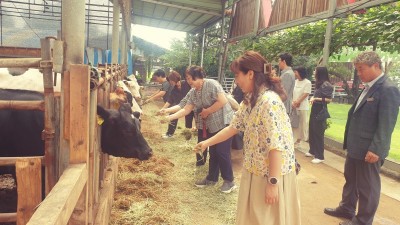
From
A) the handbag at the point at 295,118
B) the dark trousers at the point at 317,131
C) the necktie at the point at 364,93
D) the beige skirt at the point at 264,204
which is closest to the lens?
the beige skirt at the point at 264,204

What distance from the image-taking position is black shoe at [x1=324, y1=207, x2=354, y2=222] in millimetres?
3581


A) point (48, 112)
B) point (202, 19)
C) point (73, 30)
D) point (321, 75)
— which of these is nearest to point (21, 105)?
point (48, 112)

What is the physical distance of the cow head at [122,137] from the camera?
9.65 ft

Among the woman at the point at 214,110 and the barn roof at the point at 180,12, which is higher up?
the barn roof at the point at 180,12

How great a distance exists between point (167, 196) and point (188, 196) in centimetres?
26

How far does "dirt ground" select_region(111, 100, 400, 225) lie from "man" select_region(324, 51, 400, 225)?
0.62m

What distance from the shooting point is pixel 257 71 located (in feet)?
7.50

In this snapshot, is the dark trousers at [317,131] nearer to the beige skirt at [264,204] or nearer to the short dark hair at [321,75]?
the short dark hair at [321,75]

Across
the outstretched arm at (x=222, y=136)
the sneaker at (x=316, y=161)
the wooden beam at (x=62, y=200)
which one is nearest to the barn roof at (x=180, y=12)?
the sneaker at (x=316, y=161)

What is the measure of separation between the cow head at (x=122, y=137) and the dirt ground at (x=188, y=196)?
2.33 ft

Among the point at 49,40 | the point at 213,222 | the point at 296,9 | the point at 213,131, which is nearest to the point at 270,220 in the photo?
the point at 213,222

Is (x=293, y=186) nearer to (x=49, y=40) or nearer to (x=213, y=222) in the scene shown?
(x=213, y=222)

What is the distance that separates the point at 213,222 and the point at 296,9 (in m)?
5.05

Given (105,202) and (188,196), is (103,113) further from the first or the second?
(188,196)
